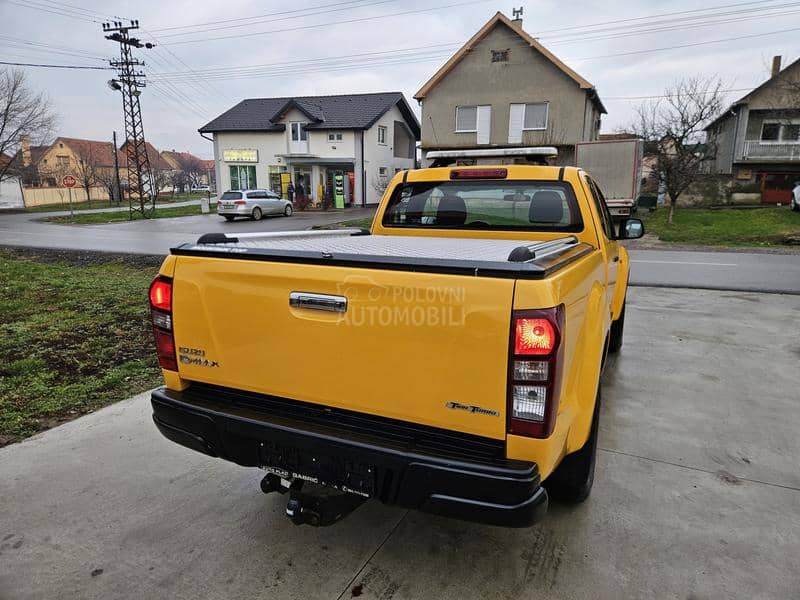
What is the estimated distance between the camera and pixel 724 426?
3.98m

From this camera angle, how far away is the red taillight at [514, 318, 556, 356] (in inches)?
73.0

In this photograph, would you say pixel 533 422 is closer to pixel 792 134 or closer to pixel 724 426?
pixel 724 426

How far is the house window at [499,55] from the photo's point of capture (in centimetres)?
2917

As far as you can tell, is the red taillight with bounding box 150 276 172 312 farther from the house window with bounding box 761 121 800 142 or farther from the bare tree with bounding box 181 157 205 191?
the bare tree with bounding box 181 157 205 191

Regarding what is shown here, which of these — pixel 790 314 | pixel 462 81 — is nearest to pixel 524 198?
pixel 790 314

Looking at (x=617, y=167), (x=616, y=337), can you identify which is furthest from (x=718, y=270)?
(x=617, y=167)

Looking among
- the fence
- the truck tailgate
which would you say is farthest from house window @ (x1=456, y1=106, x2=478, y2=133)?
the fence

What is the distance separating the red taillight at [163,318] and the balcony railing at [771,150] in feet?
123

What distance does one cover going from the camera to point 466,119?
99.8ft

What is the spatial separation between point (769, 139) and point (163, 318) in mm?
39555

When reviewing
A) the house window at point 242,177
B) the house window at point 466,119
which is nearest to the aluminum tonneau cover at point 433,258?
the house window at point 466,119

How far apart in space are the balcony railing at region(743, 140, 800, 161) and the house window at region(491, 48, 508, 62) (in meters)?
15.8

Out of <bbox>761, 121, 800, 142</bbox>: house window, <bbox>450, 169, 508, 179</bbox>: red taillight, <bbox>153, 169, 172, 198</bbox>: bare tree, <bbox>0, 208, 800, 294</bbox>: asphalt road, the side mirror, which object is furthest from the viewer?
<bbox>153, 169, 172, 198</bbox>: bare tree

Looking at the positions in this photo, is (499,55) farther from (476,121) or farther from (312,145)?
(312,145)
